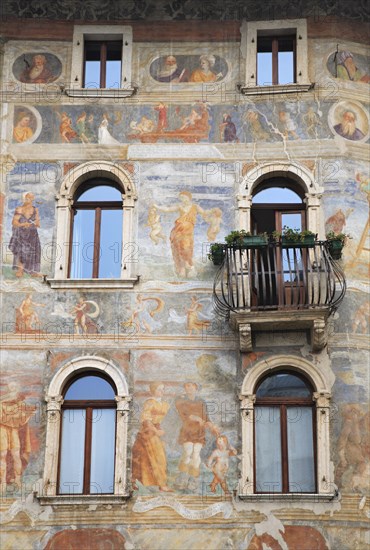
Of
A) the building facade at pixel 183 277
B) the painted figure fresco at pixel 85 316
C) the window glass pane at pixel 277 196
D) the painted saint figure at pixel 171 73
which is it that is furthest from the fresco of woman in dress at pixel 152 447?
the painted saint figure at pixel 171 73

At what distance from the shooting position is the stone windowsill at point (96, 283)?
22.1 m

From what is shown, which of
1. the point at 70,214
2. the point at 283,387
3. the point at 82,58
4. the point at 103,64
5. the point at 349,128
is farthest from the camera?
the point at 103,64

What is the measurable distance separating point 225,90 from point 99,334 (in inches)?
210

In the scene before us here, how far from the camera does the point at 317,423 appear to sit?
2106 cm

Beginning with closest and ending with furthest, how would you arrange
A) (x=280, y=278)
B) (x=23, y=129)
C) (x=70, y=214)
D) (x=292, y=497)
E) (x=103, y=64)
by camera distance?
(x=292, y=497) < (x=280, y=278) < (x=70, y=214) < (x=23, y=129) < (x=103, y=64)

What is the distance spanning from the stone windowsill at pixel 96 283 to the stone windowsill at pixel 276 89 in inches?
168

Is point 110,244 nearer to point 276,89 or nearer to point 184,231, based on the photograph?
point 184,231

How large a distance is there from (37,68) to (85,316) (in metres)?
5.20

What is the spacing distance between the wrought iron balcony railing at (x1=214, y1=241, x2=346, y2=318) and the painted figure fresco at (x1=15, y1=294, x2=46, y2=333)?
3.18 m

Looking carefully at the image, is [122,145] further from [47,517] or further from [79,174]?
[47,517]

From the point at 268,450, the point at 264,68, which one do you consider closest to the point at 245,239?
the point at 268,450

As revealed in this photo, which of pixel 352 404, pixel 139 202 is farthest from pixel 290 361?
pixel 139 202

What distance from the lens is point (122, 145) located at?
23.2 m

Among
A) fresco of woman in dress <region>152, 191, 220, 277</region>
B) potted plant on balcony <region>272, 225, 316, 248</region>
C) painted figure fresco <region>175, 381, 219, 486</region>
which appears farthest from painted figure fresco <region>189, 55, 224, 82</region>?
painted figure fresco <region>175, 381, 219, 486</region>
